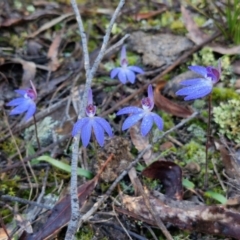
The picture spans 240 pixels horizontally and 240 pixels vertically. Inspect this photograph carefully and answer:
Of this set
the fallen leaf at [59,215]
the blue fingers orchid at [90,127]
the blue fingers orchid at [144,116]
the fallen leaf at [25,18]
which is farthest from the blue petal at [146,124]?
the fallen leaf at [25,18]

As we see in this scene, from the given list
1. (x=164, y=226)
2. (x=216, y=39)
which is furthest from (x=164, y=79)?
(x=164, y=226)

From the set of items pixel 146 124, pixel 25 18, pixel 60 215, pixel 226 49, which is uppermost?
pixel 25 18

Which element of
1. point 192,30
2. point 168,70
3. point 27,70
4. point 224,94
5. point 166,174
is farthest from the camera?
point 192,30

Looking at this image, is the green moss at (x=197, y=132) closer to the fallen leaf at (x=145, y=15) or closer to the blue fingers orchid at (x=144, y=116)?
the blue fingers orchid at (x=144, y=116)

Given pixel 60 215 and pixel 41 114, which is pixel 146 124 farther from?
pixel 41 114

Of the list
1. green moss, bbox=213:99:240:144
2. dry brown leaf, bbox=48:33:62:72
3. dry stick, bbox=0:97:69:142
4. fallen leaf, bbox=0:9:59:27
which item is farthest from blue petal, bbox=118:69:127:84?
fallen leaf, bbox=0:9:59:27

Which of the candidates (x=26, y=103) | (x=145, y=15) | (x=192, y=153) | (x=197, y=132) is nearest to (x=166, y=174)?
(x=192, y=153)
